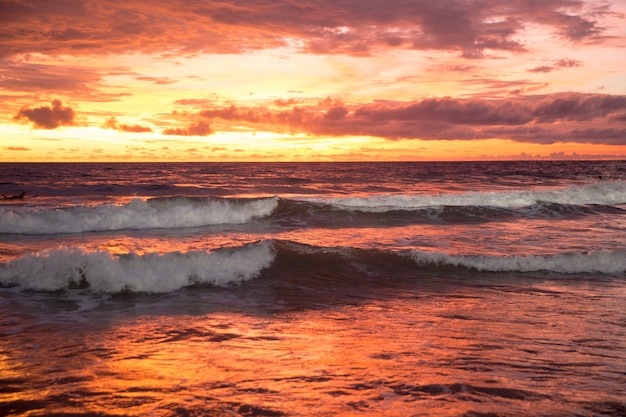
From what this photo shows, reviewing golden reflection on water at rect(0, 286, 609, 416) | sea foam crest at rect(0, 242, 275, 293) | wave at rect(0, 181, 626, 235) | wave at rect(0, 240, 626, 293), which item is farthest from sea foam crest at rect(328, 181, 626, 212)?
golden reflection on water at rect(0, 286, 609, 416)

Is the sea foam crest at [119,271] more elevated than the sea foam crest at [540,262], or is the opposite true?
the sea foam crest at [119,271]

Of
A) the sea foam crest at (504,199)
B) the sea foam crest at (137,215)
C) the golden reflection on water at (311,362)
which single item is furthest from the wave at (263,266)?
the sea foam crest at (504,199)

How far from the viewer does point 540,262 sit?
13.4 meters

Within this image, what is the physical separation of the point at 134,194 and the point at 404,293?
1238 inches

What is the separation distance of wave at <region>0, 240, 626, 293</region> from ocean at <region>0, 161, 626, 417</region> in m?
0.04

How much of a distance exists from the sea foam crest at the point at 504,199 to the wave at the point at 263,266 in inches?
515

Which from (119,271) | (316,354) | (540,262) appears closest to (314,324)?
(316,354)

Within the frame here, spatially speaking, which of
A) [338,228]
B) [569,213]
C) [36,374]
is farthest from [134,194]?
[36,374]

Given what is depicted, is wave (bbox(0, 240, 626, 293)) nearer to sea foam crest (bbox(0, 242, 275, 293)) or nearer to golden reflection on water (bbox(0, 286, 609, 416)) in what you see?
sea foam crest (bbox(0, 242, 275, 293))

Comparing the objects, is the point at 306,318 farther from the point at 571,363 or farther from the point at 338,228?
the point at 338,228

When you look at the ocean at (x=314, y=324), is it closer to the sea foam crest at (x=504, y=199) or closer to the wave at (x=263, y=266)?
the wave at (x=263, y=266)

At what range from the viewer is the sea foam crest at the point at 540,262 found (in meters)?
13.2

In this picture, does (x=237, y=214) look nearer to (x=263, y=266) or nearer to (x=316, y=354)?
(x=263, y=266)

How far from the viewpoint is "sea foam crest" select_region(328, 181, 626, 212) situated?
29686mm
